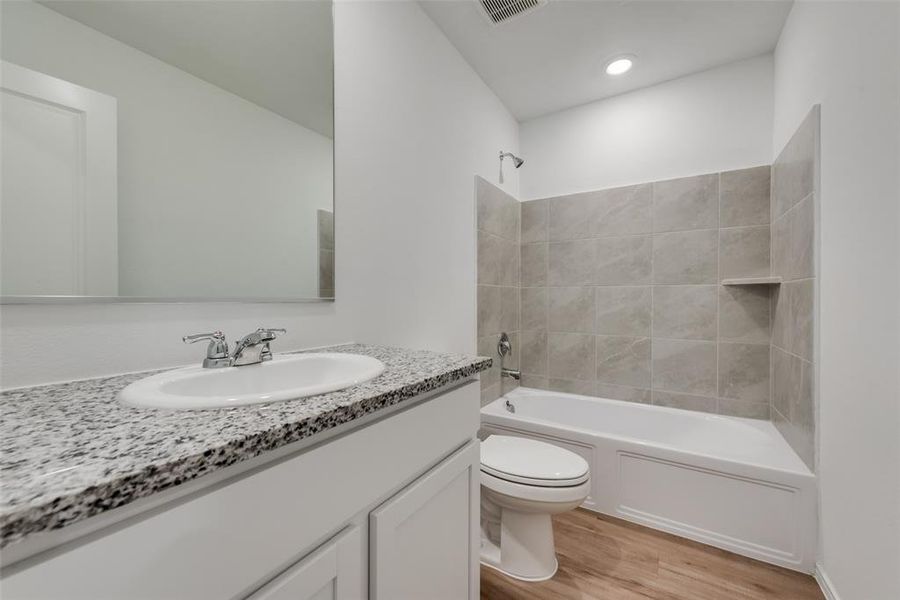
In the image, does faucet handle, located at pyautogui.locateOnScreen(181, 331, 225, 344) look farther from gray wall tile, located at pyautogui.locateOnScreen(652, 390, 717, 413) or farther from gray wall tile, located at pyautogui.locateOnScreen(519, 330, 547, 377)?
gray wall tile, located at pyautogui.locateOnScreen(652, 390, 717, 413)

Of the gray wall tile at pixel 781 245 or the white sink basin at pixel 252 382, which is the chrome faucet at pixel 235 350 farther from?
the gray wall tile at pixel 781 245

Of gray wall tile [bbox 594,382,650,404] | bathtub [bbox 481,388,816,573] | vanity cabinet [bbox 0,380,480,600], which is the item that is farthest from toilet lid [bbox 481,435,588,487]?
gray wall tile [bbox 594,382,650,404]

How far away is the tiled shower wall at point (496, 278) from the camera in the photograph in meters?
2.18

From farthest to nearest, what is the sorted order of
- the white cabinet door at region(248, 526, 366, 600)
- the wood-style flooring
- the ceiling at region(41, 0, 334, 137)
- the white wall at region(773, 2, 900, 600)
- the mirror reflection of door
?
the wood-style flooring, the white wall at region(773, 2, 900, 600), the ceiling at region(41, 0, 334, 137), the mirror reflection of door, the white cabinet door at region(248, 526, 366, 600)

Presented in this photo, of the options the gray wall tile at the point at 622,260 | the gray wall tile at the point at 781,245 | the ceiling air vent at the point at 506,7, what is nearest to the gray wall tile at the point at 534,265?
the gray wall tile at the point at 622,260

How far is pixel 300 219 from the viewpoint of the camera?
1170 mm

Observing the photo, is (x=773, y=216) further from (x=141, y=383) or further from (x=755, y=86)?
(x=141, y=383)

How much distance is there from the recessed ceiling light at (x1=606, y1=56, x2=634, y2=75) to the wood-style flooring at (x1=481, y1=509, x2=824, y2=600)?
248 cm

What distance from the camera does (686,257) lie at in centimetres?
214

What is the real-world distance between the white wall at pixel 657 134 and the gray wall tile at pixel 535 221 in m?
0.09

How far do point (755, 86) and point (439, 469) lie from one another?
263 centimetres

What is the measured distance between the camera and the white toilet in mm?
1347

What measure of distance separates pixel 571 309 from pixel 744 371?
100 centimetres

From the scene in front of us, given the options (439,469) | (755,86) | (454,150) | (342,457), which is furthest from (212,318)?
(755,86)
